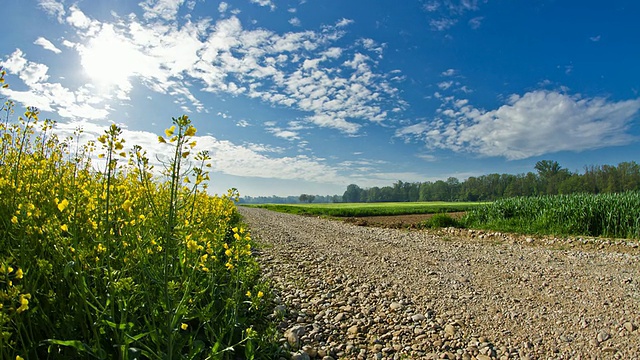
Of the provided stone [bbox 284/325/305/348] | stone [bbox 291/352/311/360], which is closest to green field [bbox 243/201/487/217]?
stone [bbox 284/325/305/348]

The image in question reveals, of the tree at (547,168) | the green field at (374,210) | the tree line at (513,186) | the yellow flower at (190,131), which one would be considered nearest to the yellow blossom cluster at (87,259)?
the yellow flower at (190,131)

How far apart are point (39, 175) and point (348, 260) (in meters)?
5.81

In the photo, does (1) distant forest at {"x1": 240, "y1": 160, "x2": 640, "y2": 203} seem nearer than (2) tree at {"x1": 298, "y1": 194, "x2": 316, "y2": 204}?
Yes

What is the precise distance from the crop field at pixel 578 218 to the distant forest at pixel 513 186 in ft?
61.7

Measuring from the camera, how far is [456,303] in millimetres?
4891

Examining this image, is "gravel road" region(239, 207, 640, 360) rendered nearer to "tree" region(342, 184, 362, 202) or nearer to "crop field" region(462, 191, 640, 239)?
"crop field" region(462, 191, 640, 239)

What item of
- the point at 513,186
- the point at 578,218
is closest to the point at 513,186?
the point at 513,186

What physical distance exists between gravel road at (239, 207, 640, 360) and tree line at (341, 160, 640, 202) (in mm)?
28848

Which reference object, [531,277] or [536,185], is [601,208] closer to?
[531,277]

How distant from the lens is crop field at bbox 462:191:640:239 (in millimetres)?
11906

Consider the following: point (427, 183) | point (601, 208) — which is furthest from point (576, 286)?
point (427, 183)

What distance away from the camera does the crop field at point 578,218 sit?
39.1 ft

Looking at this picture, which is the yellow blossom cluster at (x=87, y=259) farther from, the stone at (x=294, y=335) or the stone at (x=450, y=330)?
the stone at (x=450, y=330)

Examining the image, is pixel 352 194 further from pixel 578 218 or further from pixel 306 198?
pixel 578 218
